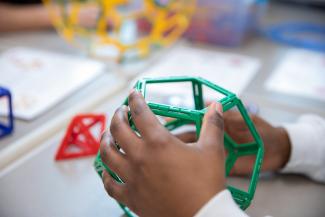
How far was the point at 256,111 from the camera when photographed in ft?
2.09

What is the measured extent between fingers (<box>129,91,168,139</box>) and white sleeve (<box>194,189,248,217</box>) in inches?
2.7

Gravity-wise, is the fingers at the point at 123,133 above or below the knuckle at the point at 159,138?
below

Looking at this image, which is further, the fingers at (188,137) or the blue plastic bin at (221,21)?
the blue plastic bin at (221,21)

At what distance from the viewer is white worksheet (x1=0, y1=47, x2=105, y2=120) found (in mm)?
666

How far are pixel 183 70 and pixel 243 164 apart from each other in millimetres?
316

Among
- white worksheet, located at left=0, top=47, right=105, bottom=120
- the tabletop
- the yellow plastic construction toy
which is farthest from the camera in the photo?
the yellow plastic construction toy

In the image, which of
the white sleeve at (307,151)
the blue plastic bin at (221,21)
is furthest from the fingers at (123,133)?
the blue plastic bin at (221,21)

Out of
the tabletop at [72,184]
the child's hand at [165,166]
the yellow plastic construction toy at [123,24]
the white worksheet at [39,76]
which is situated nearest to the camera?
the child's hand at [165,166]

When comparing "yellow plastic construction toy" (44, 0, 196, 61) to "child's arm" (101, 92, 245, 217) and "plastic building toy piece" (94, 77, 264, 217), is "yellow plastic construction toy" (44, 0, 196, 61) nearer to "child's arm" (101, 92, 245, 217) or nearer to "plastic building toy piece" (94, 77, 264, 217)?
"plastic building toy piece" (94, 77, 264, 217)

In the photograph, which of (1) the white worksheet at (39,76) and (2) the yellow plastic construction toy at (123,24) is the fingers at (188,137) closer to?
(1) the white worksheet at (39,76)

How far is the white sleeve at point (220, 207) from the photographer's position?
343mm

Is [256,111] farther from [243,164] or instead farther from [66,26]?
[66,26]

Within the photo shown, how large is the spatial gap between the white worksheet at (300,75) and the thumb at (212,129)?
40 centimetres

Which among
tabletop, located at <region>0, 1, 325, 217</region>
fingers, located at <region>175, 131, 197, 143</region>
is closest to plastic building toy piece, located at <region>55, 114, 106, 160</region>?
tabletop, located at <region>0, 1, 325, 217</region>
